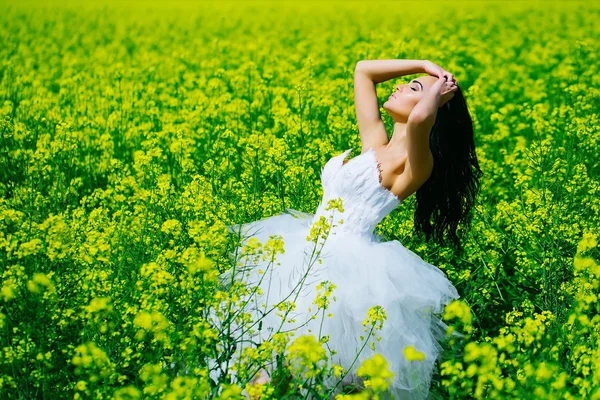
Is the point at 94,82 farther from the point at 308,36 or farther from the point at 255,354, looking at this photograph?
the point at 255,354

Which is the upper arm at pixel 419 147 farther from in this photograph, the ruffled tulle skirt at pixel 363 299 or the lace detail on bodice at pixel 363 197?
the ruffled tulle skirt at pixel 363 299

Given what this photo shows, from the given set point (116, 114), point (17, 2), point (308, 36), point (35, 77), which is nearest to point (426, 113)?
point (116, 114)

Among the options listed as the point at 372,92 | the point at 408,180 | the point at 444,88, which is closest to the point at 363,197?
the point at 408,180

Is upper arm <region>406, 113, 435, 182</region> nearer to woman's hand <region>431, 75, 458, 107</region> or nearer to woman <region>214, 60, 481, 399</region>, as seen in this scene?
woman <region>214, 60, 481, 399</region>

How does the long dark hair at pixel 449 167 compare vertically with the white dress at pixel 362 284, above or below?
above

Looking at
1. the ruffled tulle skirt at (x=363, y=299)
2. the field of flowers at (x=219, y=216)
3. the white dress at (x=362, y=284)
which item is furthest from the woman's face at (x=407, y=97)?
the field of flowers at (x=219, y=216)

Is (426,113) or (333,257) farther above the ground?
(426,113)

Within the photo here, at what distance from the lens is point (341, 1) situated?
66.6 ft

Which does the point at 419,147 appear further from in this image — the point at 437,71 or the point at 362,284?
the point at 362,284

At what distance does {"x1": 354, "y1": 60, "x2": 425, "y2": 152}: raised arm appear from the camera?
4.06 meters

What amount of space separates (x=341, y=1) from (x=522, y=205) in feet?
54.5

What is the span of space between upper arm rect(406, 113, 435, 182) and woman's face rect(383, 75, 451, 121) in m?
0.31

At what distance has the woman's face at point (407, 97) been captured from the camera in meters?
3.83

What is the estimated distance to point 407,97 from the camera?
385 cm
